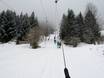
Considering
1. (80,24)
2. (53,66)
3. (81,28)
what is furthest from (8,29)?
(53,66)

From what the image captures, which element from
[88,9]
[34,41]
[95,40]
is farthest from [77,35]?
[34,41]

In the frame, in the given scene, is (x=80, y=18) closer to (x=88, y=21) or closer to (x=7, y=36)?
(x=88, y=21)

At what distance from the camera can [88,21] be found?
33.2m

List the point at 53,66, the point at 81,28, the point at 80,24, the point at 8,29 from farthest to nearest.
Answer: the point at 80,24
the point at 8,29
the point at 81,28
the point at 53,66

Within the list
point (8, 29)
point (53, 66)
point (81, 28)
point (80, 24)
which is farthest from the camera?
point (80, 24)

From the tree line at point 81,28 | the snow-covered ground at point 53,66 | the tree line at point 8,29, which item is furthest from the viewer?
the tree line at point 8,29

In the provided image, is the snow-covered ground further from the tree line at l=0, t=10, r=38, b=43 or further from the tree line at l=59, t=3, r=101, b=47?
the tree line at l=0, t=10, r=38, b=43

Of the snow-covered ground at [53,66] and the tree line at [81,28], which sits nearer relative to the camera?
the snow-covered ground at [53,66]

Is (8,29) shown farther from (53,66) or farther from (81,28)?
(53,66)

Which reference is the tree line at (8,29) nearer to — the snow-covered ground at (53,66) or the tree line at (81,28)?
the tree line at (81,28)

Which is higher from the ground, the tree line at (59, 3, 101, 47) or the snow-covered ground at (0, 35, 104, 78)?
the tree line at (59, 3, 101, 47)

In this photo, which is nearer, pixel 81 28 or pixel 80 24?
pixel 81 28

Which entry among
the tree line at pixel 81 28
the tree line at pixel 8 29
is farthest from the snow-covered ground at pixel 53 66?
the tree line at pixel 8 29

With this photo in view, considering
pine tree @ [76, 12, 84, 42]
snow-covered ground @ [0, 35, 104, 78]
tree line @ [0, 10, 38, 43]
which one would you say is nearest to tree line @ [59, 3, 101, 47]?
pine tree @ [76, 12, 84, 42]
